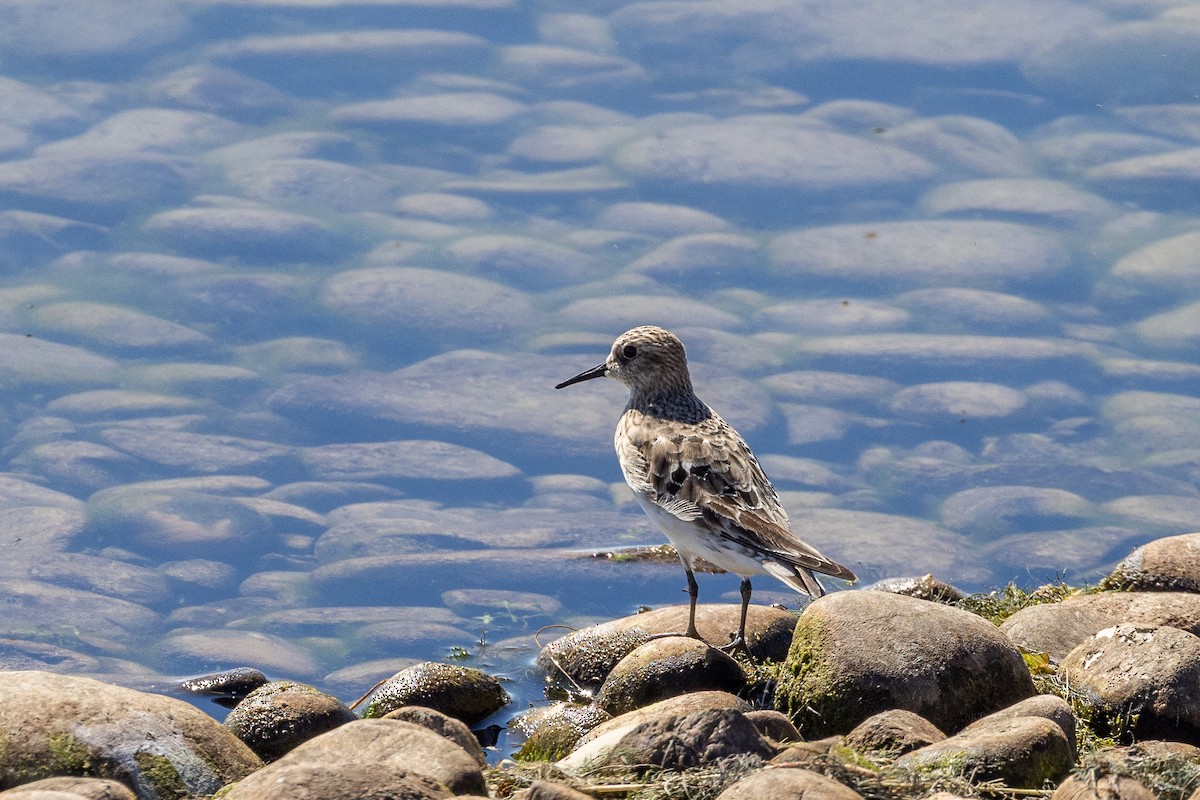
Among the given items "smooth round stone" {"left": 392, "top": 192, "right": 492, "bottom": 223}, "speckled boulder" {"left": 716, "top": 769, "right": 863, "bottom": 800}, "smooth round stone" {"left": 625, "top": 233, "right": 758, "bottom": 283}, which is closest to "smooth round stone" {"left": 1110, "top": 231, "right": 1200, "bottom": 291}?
"smooth round stone" {"left": 625, "top": 233, "right": 758, "bottom": 283}

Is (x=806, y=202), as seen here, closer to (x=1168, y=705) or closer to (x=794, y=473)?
(x=794, y=473)

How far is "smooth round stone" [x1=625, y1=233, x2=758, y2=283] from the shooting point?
14.1 metres

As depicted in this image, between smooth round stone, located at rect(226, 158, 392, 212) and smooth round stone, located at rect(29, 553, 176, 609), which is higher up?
smooth round stone, located at rect(226, 158, 392, 212)

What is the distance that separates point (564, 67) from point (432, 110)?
5.62 feet

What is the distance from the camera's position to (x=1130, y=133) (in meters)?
16.5

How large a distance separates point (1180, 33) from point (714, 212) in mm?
6754

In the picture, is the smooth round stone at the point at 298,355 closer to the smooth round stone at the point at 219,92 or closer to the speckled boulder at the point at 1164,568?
the smooth round stone at the point at 219,92

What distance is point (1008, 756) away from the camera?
223 inches

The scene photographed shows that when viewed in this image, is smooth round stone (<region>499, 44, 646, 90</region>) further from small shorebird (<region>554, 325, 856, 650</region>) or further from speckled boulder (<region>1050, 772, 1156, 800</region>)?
speckled boulder (<region>1050, 772, 1156, 800</region>)

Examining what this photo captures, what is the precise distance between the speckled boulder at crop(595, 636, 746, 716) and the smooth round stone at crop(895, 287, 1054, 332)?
274 inches

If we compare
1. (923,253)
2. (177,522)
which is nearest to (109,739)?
(177,522)

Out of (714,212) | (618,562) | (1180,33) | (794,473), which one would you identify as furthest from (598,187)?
(1180,33)

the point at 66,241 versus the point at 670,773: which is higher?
the point at 66,241

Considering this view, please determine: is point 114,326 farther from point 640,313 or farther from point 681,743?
point 681,743
